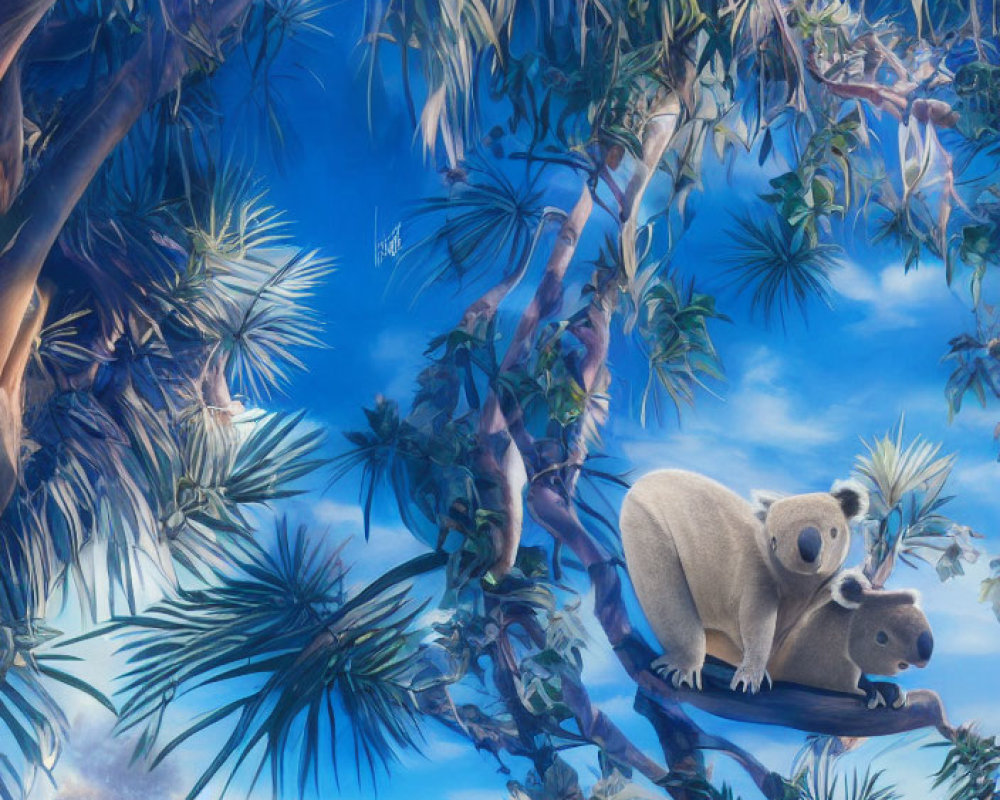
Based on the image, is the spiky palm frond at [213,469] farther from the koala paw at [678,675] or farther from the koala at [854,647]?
the koala at [854,647]

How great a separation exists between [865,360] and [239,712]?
2527mm

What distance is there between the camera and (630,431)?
155 inches

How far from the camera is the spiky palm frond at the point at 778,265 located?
13.0 ft

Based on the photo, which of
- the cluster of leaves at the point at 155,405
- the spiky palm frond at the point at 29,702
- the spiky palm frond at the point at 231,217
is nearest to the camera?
the spiky palm frond at the point at 29,702

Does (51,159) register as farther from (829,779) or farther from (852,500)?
(829,779)

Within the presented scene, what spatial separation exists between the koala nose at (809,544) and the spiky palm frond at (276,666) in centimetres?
137

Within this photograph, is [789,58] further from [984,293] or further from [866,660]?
[866,660]

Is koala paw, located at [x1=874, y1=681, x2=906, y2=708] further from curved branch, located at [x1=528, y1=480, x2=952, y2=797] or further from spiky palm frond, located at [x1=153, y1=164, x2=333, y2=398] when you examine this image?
spiky palm frond, located at [x1=153, y1=164, x2=333, y2=398]

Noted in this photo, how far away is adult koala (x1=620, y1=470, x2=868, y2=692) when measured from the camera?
378 centimetres

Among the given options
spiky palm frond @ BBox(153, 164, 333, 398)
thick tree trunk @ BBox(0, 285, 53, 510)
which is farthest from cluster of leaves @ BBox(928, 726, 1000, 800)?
thick tree trunk @ BBox(0, 285, 53, 510)

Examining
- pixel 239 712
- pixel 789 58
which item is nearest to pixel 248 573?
pixel 239 712

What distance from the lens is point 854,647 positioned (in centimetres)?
379

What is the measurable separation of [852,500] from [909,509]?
0.28m

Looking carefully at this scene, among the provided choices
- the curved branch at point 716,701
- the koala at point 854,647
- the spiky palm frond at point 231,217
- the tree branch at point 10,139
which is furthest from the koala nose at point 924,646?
the tree branch at point 10,139
